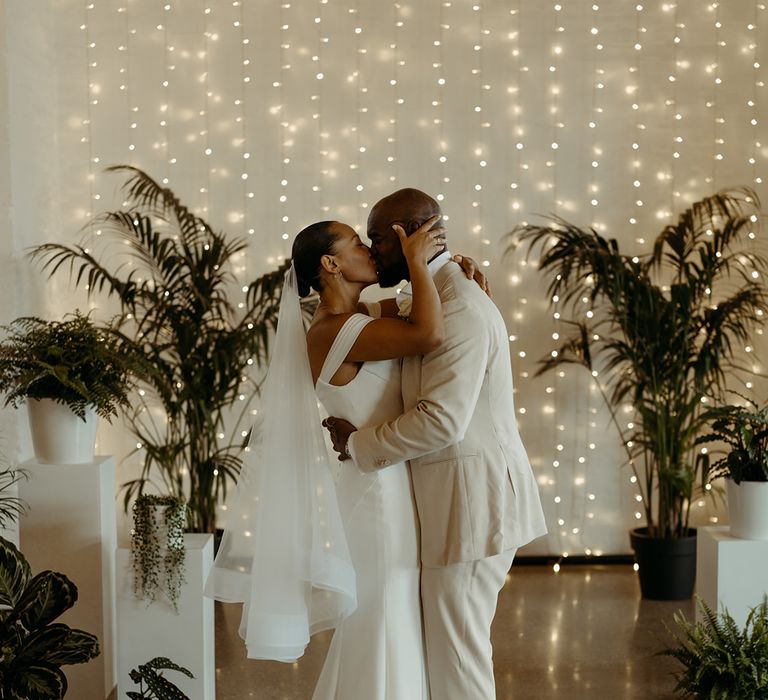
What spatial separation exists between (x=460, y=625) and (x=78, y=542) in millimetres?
1714

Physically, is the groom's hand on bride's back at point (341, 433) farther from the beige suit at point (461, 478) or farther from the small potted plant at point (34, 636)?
the small potted plant at point (34, 636)

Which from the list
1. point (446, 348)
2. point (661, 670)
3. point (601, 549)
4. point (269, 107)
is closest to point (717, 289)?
point (601, 549)

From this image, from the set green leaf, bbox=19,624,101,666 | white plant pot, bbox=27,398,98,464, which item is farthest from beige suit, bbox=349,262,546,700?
white plant pot, bbox=27,398,98,464

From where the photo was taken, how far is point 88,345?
374cm

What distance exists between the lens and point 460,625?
8.80ft

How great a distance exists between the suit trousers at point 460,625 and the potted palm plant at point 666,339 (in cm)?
236

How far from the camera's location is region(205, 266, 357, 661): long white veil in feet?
8.95

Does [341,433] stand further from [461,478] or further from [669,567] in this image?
[669,567]

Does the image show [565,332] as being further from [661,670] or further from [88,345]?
[88,345]

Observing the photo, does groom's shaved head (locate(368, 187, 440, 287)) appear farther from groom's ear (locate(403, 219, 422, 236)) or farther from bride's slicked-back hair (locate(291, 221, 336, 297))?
bride's slicked-back hair (locate(291, 221, 336, 297))

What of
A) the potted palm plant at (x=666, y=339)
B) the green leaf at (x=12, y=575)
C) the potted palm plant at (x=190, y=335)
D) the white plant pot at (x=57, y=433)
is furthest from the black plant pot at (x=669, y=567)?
the green leaf at (x=12, y=575)

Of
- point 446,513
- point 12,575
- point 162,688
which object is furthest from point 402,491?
point 12,575

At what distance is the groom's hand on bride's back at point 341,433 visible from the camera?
2.75 meters

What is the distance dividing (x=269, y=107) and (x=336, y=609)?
3565 millimetres
